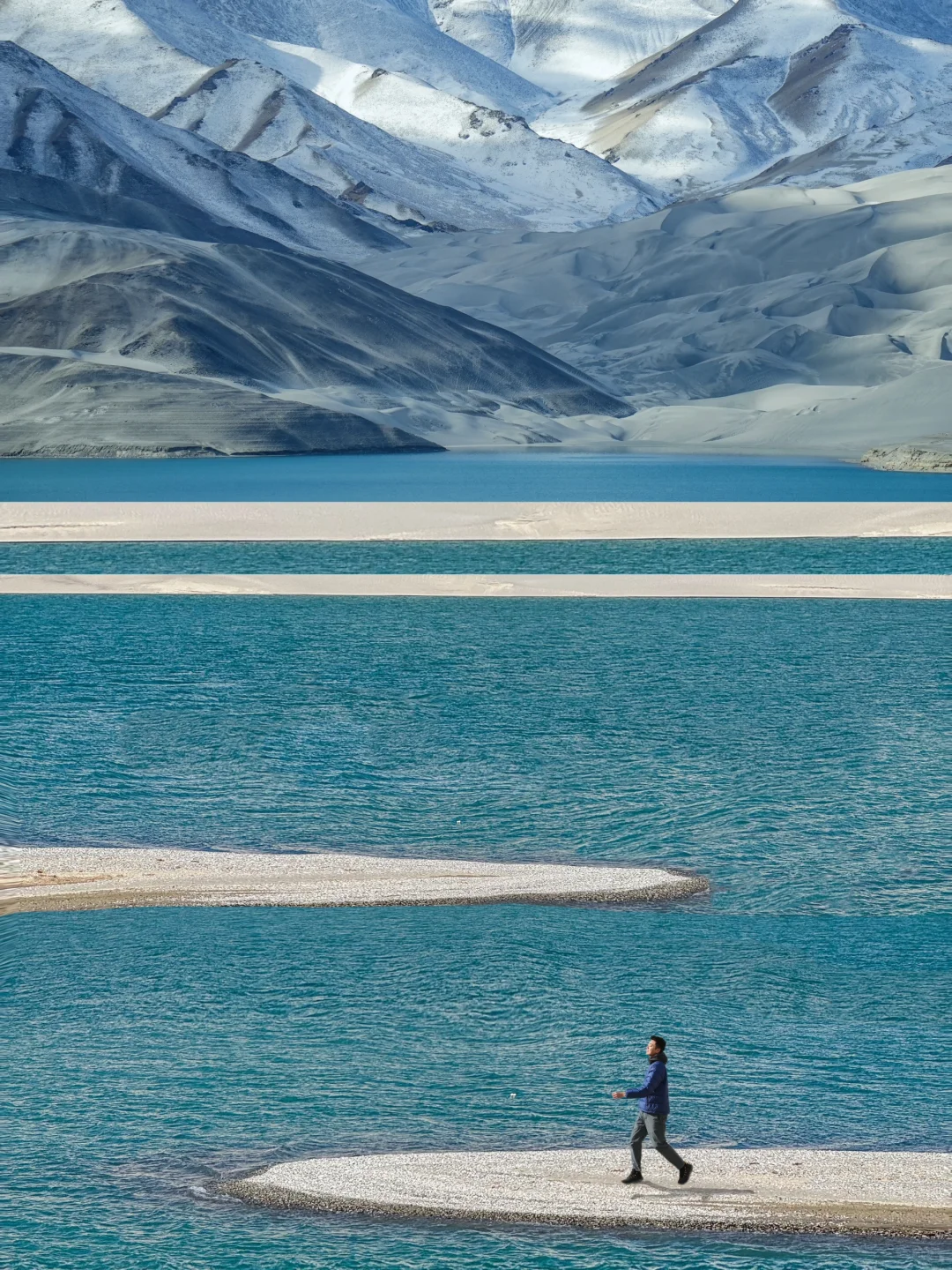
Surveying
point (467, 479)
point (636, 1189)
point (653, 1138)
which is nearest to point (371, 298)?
point (467, 479)

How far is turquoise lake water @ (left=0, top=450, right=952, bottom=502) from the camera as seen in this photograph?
4722cm

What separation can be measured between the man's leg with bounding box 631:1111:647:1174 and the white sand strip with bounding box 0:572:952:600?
19.5 metres

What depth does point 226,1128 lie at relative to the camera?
26.8 feet

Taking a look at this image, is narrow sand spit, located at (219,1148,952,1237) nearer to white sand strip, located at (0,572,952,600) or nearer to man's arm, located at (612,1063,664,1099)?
man's arm, located at (612,1063,664,1099)

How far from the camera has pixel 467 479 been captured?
5612cm

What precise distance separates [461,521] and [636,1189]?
2880cm

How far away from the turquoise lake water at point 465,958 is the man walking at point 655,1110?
12.7 inches

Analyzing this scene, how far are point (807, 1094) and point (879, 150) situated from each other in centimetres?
17301

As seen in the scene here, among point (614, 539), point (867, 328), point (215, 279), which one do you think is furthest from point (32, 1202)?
point (867, 328)

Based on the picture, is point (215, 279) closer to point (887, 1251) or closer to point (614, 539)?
point (614, 539)

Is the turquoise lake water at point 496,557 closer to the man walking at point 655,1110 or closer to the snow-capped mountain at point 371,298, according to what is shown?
the man walking at point 655,1110

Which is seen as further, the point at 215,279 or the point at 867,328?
the point at 867,328

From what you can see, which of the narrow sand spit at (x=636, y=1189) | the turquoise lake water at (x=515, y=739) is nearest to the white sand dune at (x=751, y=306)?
the turquoise lake water at (x=515, y=739)

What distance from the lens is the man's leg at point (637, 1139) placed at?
7344mm
